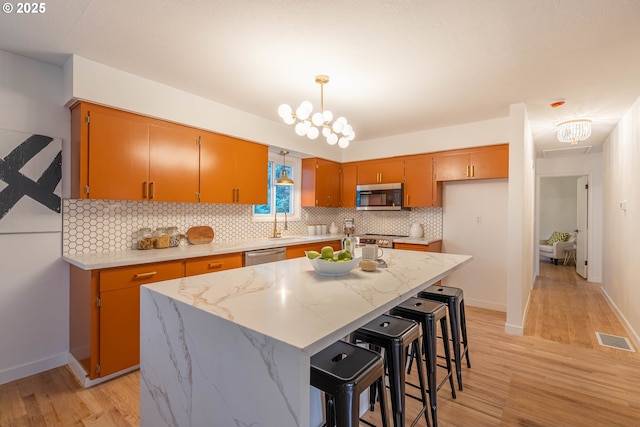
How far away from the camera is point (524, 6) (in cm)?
172

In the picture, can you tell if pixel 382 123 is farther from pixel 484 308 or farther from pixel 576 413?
pixel 576 413

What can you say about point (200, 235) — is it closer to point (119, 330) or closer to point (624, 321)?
point (119, 330)

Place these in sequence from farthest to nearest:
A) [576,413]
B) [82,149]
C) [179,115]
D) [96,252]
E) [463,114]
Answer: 1. [463,114]
2. [179,115]
3. [96,252]
4. [82,149]
5. [576,413]

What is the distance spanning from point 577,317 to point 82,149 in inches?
214

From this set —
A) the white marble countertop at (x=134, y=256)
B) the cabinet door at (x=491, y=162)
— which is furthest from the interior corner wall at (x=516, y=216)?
the white marble countertop at (x=134, y=256)

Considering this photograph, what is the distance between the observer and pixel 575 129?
358cm

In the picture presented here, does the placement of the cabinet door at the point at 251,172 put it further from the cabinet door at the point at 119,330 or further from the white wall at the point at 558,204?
the white wall at the point at 558,204

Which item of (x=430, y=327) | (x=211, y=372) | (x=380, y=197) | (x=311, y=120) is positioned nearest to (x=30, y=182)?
(x=311, y=120)

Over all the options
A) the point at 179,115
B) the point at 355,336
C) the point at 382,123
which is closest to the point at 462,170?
the point at 382,123

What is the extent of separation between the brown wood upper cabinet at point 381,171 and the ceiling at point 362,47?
1405mm

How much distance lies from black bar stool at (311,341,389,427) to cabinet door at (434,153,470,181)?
3.30m

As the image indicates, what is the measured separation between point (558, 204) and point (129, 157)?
32.2 feet

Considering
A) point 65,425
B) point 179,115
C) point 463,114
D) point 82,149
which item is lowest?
point 65,425

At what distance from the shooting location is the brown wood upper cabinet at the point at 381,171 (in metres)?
Result: 4.52
